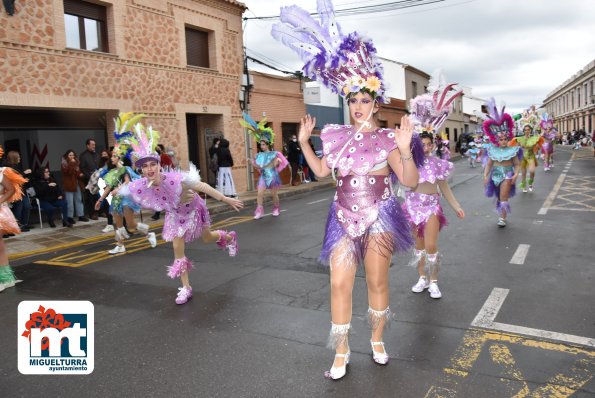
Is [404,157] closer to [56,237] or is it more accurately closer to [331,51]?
[331,51]

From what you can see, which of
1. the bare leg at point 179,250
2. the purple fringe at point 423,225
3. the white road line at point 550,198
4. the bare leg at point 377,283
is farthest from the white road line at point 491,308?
the white road line at point 550,198

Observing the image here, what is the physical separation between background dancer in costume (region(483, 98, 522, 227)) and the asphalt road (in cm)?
93

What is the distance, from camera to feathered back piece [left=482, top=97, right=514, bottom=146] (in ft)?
27.1

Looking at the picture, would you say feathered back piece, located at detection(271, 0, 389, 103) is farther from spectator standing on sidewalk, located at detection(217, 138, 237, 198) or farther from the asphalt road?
spectator standing on sidewalk, located at detection(217, 138, 237, 198)

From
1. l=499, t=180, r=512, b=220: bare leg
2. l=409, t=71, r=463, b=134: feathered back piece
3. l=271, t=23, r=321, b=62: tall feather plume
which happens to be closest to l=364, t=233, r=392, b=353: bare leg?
l=271, t=23, r=321, b=62: tall feather plume

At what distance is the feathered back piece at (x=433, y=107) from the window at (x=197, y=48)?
39.5 feet

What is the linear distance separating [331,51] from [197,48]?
13564 millimetres

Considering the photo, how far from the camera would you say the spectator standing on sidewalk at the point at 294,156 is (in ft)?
62.4

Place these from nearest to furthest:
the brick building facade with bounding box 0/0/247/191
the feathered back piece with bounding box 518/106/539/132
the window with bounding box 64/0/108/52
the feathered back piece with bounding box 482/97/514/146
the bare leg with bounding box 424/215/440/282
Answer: the bare leg with bounding box 424/215/440/282 < the feathered back piece with bounding box 482/97/514/146 < the brick building facade with bounding box 0/0/247/191 < the window with bounding box 64/0/108/52 < the feathered back piece with bounding box 518/106/539/132

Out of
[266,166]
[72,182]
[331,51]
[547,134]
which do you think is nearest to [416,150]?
[331,51]

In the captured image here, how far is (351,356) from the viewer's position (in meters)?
3.70

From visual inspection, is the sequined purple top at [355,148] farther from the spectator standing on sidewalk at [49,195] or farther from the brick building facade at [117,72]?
the brick building facade at [117,72]

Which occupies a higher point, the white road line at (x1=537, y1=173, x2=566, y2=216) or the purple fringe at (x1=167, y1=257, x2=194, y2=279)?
the purple fringe at (x1=167, y1=257, x2=194, y2=279)

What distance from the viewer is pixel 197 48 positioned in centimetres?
1606
